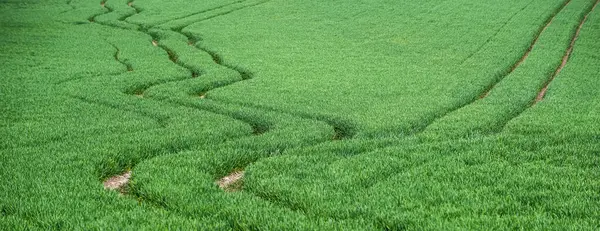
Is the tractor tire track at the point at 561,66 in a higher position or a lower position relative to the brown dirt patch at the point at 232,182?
lower

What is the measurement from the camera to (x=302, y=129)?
16.6 metres

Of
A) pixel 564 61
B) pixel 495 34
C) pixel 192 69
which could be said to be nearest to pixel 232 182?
pixel 192 69

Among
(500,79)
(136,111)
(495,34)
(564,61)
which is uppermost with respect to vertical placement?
(136,111)

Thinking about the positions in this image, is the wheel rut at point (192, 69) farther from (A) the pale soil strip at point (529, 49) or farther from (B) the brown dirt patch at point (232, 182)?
(A) the pale soil strip at point (529, 49)

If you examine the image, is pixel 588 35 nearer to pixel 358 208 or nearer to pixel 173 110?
pixel 173 110

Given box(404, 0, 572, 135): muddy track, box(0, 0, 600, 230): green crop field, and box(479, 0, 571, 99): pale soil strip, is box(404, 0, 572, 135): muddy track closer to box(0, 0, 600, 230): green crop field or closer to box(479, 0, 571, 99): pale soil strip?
box(479, 0, 571, 99): pale soil strip

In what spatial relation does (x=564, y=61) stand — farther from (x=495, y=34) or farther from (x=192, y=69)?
(x=192, y=69)

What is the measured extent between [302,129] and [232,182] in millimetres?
4719

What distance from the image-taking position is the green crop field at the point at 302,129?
964 cm

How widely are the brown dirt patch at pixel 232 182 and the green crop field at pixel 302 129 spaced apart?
0.07 metres

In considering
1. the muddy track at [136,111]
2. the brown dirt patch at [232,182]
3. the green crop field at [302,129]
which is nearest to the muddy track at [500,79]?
the green crop field at [302,129]

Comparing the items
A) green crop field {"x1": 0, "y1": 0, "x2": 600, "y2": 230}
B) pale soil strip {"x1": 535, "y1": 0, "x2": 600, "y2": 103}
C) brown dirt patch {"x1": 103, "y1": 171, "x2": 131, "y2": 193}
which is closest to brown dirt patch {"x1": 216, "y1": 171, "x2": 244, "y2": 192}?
green crop field {"x1": 0, "y1": 0, "x2": 600, "y2": 230}

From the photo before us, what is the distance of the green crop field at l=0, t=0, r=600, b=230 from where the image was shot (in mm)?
9641

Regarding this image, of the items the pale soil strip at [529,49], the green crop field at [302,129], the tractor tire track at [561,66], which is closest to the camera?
the green crop field at [302,129]
